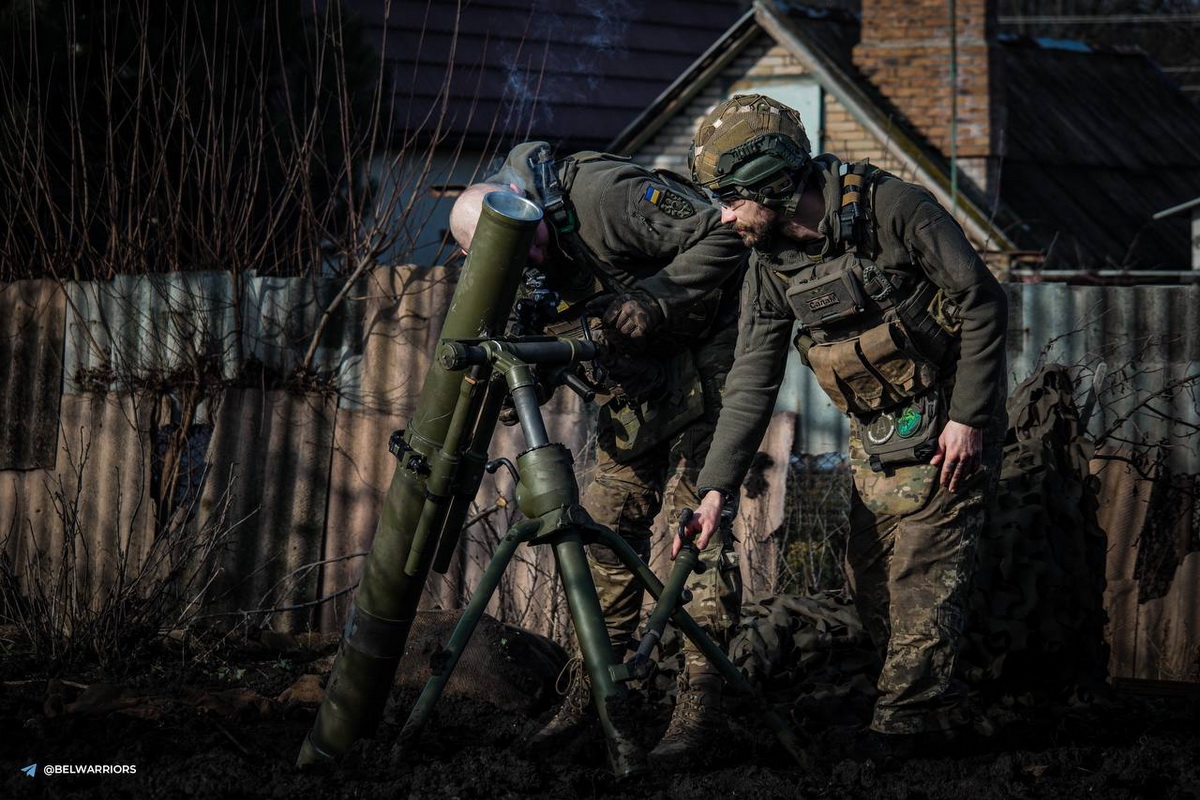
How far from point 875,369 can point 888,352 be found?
0.26 ft

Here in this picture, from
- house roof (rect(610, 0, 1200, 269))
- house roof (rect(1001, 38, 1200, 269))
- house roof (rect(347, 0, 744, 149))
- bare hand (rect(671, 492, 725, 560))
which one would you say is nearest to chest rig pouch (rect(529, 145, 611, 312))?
bare hand (rect(671, 492, 725, 560))

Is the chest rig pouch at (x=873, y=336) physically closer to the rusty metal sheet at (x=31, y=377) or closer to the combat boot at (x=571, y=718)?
the combat boot at (x=571, y=718)

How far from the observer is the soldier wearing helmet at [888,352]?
3896 millimetres

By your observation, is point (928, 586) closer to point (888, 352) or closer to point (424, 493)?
point (888, 352)

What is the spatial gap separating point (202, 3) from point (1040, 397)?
17.2 ft

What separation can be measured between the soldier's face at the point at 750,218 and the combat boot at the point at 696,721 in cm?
141

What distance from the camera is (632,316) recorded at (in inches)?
169

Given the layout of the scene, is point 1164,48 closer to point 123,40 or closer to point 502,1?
point 502,1

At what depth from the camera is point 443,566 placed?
3773 mm

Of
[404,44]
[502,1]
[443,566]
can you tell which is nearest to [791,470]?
[443,566]

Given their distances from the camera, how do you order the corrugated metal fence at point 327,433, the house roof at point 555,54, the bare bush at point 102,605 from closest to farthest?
the bare bush at point 102,605 → the corrugated metal fence at point 327,433 → the house roof at point 555,54

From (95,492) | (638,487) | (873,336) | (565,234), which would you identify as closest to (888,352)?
(873,336)

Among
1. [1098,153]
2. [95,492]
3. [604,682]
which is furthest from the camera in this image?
[1098,153]

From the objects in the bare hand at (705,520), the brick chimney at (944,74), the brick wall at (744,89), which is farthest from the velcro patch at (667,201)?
the brick chimney at (944,74)
